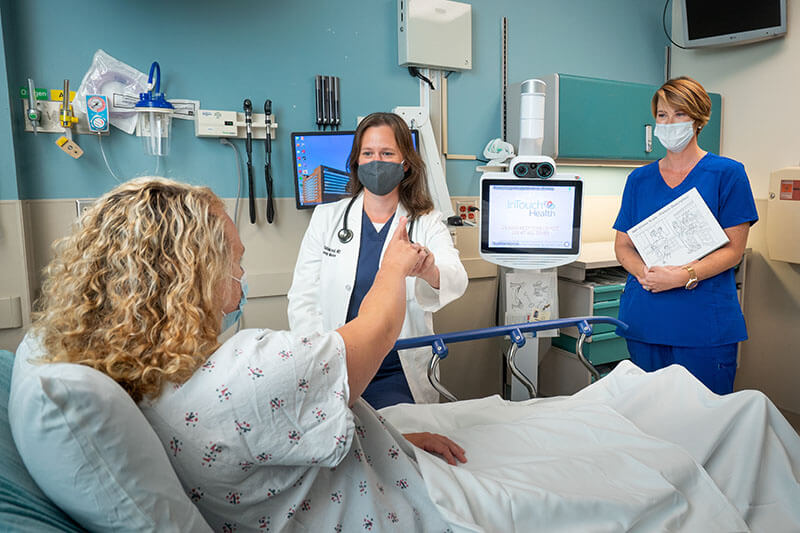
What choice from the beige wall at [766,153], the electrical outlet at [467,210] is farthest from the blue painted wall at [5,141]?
the beige wall at [766,153]

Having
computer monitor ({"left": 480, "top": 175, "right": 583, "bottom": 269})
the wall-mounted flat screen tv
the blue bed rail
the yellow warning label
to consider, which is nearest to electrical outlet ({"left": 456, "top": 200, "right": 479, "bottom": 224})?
computer monitor ({"left": 480, "top": 175, "right": 583, "bottom": 269})

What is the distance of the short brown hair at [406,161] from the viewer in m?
1.96

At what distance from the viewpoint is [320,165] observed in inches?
101

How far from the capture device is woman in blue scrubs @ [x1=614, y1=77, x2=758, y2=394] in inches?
77.5

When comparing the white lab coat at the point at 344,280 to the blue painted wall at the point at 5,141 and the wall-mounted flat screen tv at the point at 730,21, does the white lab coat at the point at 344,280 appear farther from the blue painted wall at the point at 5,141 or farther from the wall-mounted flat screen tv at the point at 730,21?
the wall-mounted flat screen tv at the point at 730,21

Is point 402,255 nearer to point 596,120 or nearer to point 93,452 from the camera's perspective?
point 93,452

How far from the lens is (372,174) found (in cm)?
189

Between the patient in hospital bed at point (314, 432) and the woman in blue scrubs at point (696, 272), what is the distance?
0.73 metres

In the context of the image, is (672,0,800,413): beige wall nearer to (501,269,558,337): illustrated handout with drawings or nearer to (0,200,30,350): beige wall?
(501,269,558,337): illustrated handout with drawings

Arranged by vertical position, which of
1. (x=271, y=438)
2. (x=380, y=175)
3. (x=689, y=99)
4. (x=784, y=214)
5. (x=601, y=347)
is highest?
(x=689, y=99)

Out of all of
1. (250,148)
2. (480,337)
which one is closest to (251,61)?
(250,148)

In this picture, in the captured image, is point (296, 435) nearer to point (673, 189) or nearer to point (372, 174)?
point (372, 174)

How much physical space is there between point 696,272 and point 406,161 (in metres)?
1.07

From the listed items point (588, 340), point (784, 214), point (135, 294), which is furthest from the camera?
point (784, 214)
